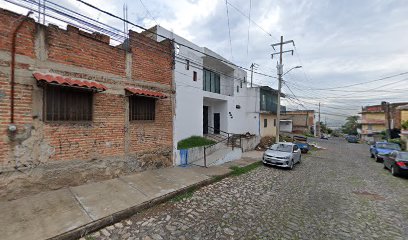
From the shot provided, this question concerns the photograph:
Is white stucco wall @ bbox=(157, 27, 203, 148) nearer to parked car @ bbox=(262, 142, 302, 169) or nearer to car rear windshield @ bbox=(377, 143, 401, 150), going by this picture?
parked car @ bbox=(262, 142, 302, 169)

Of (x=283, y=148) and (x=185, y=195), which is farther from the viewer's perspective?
(x=283, y=148)

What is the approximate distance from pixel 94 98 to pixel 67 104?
2.64 feet

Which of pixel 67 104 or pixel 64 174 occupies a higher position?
pixel 67 104

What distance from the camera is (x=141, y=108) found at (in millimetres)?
8070

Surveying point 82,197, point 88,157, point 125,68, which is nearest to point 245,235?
point 82,197

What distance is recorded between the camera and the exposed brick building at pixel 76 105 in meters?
5.07

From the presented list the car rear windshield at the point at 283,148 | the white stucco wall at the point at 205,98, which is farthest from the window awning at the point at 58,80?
the car rear windshield at the point at 283,148

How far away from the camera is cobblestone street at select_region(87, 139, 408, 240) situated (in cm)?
443

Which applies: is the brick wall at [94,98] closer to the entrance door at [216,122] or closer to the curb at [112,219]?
the curb at [112,219]

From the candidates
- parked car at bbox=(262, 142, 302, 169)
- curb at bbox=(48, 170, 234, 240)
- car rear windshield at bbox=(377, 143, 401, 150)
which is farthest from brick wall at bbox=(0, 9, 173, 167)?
car rear windshield at bbox=(377, 143, 401, 150)

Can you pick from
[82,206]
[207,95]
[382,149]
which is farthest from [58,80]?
[382,149]

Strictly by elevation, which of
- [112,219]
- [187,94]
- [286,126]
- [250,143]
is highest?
[187,94]

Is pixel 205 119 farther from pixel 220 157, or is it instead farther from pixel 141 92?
pixel 141 92

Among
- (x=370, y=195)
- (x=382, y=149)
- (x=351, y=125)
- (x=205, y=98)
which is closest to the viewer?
(x=370, y=195)
